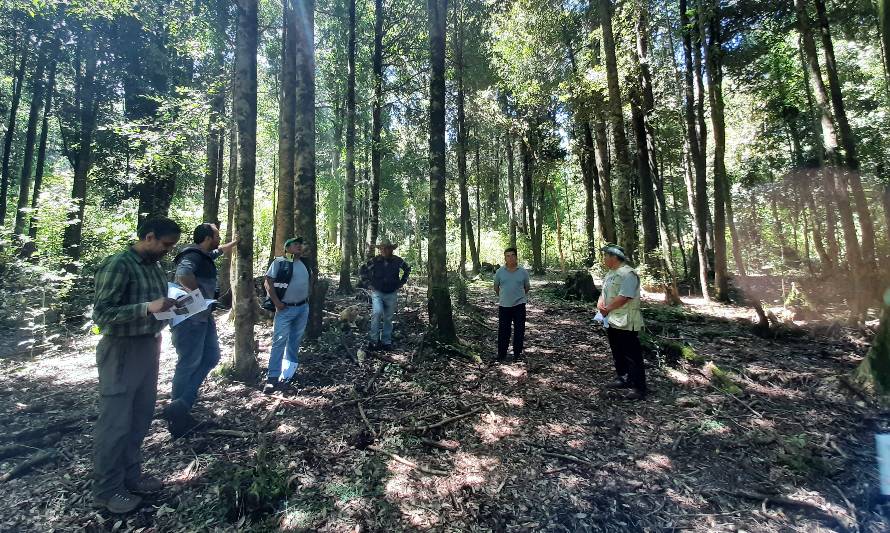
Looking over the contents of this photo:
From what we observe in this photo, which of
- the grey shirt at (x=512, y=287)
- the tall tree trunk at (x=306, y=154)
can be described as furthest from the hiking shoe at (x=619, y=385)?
the tall tree trunk at (x=306, y=154)

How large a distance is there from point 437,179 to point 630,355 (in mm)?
4223

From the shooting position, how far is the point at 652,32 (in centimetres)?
1459

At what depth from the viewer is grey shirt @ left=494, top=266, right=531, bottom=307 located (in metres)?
6.71

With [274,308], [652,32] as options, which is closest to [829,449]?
[274,308]

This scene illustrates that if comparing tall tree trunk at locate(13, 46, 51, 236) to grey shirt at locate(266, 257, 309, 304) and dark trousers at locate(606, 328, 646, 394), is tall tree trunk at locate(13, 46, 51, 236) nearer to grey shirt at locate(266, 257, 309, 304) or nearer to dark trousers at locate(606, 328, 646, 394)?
grey shirt at locate(266, 257, 309, 304)

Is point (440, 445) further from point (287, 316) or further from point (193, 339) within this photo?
point (193, 339)

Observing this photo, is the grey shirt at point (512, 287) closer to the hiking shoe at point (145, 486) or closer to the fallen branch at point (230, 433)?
the fallen branch at point (230, 433)

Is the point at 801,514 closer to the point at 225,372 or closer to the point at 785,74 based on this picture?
the point at 225,372

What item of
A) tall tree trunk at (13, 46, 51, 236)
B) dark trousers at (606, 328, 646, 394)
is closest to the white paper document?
dark trousers at (606, 328, 646, 394)

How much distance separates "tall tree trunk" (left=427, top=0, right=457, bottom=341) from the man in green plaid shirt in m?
4.24

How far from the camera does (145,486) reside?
3.44 metres

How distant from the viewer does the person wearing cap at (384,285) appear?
7180mm

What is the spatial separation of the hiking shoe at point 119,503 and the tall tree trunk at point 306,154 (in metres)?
4.27

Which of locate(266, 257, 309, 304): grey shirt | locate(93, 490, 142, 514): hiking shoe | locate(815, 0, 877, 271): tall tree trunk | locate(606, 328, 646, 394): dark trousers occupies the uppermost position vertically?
locate(815, 0, 877, 271): tall tree trunk
